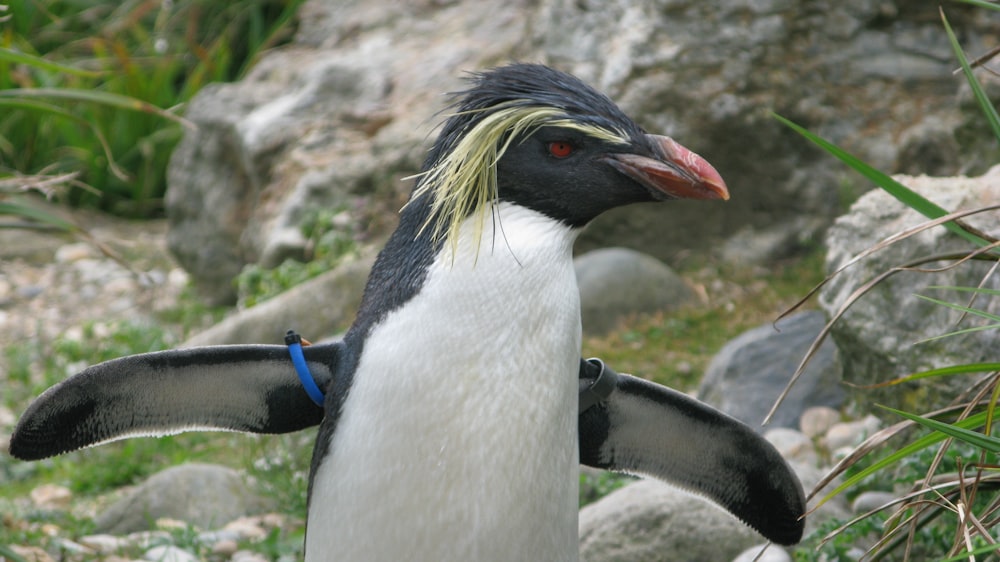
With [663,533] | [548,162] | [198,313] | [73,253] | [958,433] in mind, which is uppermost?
[548,162]

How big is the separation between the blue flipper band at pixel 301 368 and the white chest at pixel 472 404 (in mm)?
212

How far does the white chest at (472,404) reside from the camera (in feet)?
7.57

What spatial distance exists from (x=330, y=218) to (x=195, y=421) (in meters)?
3.59

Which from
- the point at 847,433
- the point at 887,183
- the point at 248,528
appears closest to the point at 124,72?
the point at 248,528

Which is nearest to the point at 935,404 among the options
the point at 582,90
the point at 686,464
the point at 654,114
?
the point at 686,464

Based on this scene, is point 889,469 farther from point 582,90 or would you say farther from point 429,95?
point 429,95

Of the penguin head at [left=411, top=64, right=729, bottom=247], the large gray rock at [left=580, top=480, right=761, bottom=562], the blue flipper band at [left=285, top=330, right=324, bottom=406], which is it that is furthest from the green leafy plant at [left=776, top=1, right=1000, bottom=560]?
the blue flipper band at [left=285, top=330, right=324, bottom=406]

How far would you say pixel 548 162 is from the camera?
2385 mm

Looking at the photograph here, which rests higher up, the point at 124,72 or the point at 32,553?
the point at 32,553

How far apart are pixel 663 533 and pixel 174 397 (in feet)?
4.86

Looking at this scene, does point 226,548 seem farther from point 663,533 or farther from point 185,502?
point 663,533

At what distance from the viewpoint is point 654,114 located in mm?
5621

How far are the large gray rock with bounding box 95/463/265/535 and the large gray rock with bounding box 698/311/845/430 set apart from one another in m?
1.76

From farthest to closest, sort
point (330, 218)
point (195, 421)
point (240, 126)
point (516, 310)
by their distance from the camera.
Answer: point (240, 126), point (330, 218), point (195, 421), point (516, 310)
